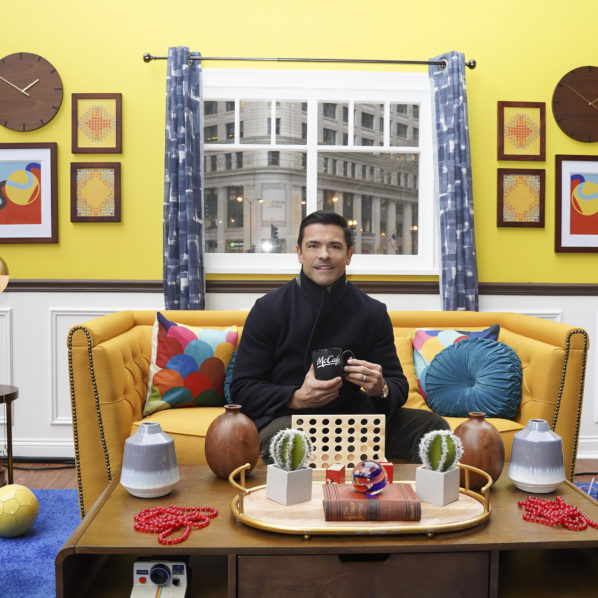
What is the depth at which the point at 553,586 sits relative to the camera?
4.47 feet

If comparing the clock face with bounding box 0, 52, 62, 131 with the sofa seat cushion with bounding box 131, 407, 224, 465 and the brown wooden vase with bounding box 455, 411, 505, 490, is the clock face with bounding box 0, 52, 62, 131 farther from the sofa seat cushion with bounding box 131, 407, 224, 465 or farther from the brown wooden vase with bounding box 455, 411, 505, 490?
the brown wooden vase with bounding box 455, 411, 505, 490

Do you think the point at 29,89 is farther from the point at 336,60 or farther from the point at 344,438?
the point at 344,438

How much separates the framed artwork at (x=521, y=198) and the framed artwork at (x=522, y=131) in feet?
0.30

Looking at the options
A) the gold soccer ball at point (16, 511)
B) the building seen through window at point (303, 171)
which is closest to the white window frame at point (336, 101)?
the building seen through window at point (303, 171)

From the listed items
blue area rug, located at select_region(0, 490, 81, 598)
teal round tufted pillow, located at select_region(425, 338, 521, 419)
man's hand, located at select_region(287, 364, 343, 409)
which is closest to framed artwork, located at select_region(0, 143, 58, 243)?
blue area rug, located at select_region(0, 490, 81, 598)

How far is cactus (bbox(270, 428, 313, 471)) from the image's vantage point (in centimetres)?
138

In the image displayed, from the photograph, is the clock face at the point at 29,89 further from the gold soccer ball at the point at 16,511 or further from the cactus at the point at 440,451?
the cactus at the point at 440,451

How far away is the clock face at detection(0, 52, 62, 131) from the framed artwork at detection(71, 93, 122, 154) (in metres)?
0.12

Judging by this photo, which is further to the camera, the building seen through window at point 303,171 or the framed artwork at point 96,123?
the building seen through window at point 303,171

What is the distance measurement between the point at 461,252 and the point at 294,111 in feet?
4.09

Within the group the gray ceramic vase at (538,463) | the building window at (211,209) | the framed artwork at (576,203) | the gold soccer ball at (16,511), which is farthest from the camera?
the building window at (211,209)

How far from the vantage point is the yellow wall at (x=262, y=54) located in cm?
326

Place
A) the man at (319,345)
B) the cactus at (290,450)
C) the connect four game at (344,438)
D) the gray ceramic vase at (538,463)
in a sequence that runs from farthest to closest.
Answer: the man at (319,345)
the connect four game at (344,438)
the gray ceramic vase at (538,463)
the cactus at (290,450)

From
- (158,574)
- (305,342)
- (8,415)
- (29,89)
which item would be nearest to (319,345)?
(305,342)
